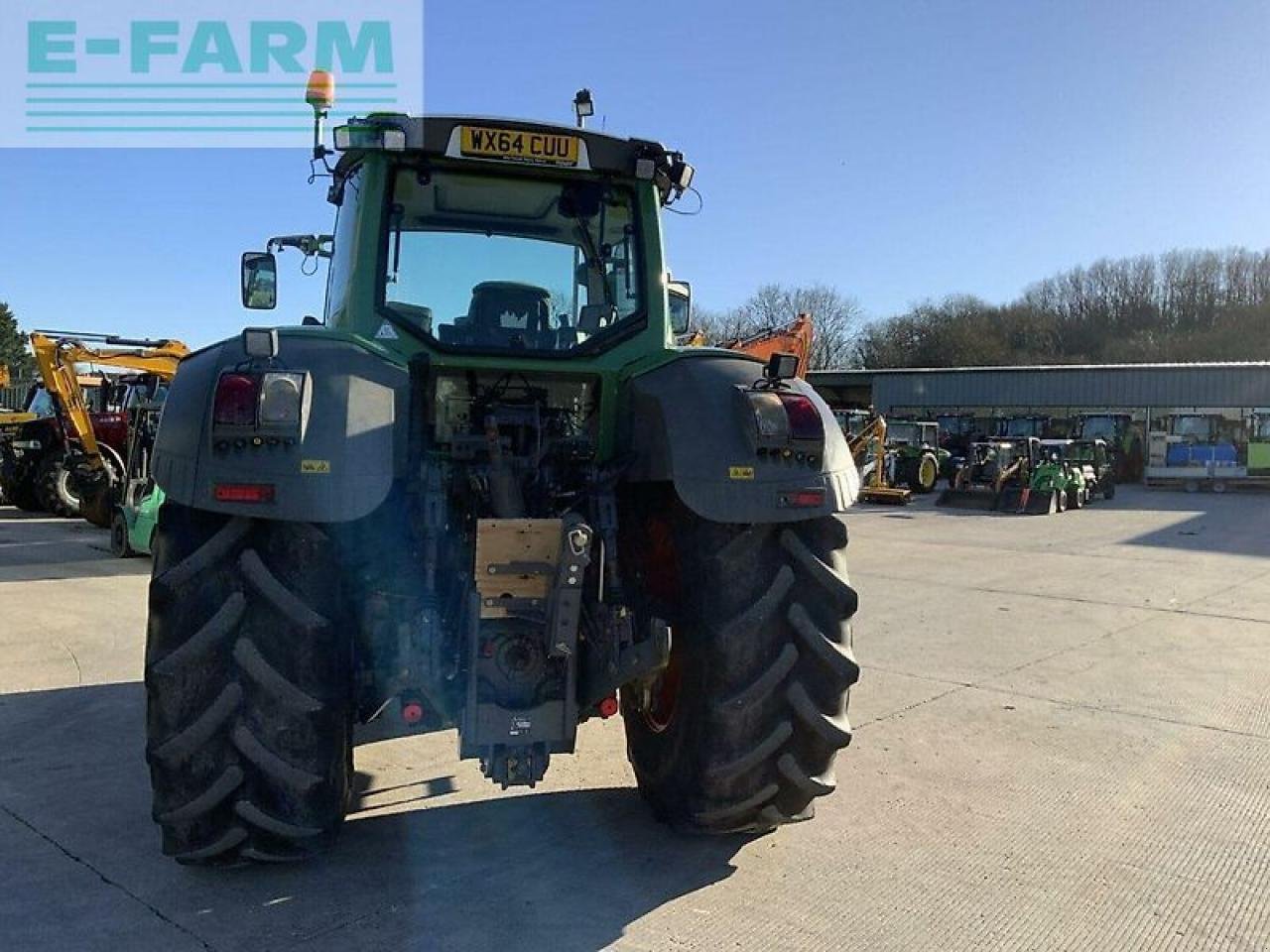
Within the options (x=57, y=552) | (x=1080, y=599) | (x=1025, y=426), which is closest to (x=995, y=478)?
(x=1080, y=599)

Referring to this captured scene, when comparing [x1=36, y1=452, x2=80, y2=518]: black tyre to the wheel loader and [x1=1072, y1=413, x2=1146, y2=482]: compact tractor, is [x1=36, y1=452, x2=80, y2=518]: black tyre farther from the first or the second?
[x1=1072, y1=413, x2=1146, y2=482]: compact tractor

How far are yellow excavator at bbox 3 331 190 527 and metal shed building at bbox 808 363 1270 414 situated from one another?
38.4 meters

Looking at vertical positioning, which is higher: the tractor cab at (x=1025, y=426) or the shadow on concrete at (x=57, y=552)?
the tractor cab at (x=1025, y=426)

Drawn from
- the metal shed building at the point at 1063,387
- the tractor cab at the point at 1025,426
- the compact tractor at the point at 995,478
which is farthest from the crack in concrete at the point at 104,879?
the metal shed building at the point at 1063,387

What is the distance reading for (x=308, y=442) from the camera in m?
3.10

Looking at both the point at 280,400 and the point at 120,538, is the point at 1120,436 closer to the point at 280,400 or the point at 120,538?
the point at 120,538

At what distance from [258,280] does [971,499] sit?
794 inches

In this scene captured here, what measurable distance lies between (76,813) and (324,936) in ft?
5.32

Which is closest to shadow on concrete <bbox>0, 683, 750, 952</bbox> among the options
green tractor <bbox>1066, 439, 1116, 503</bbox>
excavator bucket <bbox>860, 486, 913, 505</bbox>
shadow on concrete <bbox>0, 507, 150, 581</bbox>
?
shadow on concrete <bbox>0, 507, 150, 581</bbox>

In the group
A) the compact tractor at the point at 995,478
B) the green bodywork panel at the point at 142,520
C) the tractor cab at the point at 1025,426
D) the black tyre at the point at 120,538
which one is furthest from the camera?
the tractor cab at the point at 1025,426

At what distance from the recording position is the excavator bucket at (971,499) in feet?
72.6

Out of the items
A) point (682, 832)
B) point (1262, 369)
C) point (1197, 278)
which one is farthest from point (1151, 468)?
point (1197, 278)

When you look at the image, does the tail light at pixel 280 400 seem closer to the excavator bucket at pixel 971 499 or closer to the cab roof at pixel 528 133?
the cab roof at pixel 528 133

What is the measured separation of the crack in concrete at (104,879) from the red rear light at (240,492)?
1290mm
